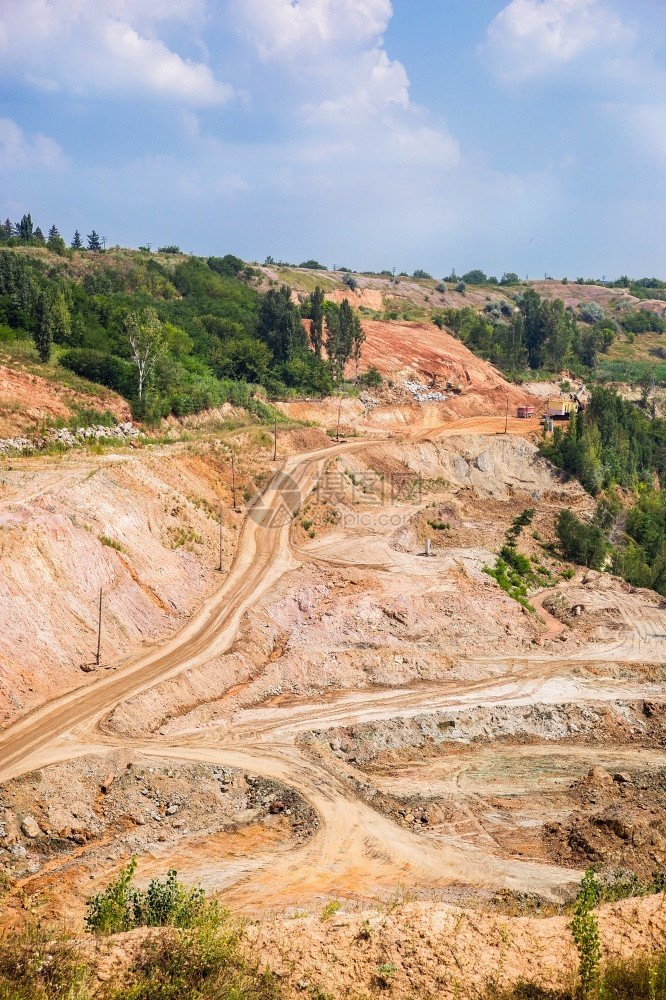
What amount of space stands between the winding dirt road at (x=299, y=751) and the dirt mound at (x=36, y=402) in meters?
18.9

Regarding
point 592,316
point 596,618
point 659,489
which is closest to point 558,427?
point 659,489

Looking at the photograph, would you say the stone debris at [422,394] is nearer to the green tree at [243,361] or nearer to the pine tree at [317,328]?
the pine tree at [317,328]

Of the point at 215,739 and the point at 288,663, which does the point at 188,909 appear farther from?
the point at 288,663

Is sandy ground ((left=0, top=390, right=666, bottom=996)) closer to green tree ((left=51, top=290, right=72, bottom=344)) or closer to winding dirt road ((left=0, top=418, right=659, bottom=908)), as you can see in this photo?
winding dirt road ((left=0, top=418, right=659, bottom=908))

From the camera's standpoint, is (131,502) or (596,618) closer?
(131,502)

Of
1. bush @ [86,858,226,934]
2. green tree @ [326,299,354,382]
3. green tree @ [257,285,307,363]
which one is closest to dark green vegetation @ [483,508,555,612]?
bush @ [86,858,226,934]

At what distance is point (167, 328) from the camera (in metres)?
75.1

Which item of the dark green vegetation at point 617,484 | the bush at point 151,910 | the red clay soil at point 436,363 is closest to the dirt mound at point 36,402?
→ the bush at point 151,910

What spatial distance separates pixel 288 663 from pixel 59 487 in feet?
50.2

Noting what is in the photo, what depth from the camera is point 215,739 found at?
29.2 meters

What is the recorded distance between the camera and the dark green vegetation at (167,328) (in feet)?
199

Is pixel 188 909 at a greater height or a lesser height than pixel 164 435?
lesser

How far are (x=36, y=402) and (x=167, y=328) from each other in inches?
1018

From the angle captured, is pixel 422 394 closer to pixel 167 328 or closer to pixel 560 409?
pixel 560 409
